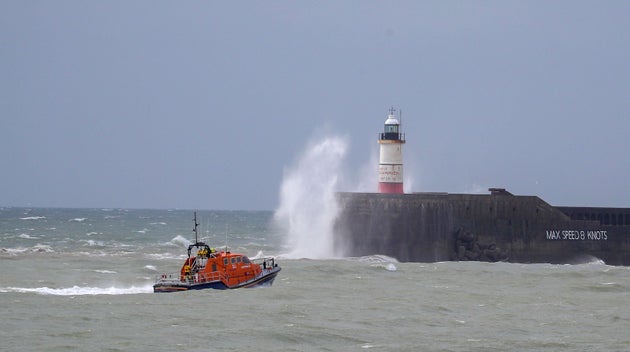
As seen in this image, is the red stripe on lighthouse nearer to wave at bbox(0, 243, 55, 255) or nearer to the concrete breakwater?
the concrete breakwater

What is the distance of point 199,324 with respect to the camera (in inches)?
997

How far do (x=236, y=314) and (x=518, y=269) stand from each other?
1766 cm

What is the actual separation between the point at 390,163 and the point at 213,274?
56.9 ft

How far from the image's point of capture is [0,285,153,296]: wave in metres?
31.9

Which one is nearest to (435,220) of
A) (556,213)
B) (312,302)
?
(556,213)

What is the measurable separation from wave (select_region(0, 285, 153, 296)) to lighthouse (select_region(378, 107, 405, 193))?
16665 mm

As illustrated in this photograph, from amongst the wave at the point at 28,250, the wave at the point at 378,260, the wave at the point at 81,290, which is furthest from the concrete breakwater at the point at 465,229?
the wave at the point at 28,250

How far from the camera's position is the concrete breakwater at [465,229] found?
4447 cm

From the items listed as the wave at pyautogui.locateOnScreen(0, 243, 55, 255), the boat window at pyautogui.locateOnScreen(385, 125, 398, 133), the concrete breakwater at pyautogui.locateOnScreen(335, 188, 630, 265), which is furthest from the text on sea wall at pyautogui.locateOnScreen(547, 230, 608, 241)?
the wave at pyautogui.locateOnScreen(0, 243, 55, 255)

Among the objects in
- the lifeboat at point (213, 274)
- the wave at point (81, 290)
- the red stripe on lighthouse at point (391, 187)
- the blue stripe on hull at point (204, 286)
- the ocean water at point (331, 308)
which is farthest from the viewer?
the red stripe on lighthouse at point (391, 187)

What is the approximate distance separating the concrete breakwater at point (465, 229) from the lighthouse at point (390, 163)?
2790 mm

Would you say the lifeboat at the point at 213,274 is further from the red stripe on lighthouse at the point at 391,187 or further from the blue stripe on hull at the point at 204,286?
the red stripe on lighthouse at the point at 391,187

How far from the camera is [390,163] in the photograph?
48.0 meters

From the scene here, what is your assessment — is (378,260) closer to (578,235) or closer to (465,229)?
(465,229)
